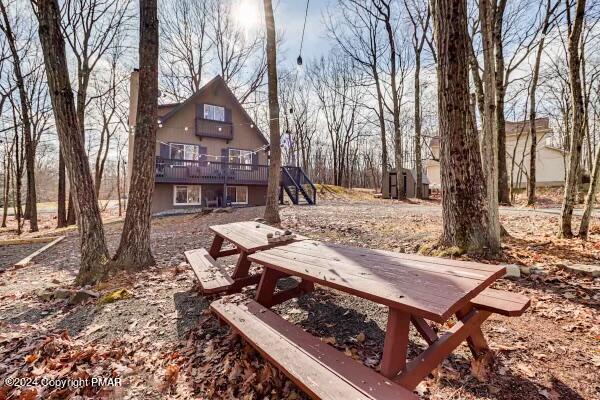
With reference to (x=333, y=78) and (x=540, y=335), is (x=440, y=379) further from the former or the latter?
(x=333, y=78)

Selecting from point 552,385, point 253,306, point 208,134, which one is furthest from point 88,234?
point 208,134

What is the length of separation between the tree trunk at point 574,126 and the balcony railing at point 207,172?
1328 cm

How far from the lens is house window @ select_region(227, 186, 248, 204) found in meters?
17.1

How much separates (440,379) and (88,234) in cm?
466

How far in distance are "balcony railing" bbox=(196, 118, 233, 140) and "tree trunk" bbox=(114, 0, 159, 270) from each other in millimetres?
12464

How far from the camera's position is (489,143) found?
4.01 m

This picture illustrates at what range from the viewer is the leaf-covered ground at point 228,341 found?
1.91 metres

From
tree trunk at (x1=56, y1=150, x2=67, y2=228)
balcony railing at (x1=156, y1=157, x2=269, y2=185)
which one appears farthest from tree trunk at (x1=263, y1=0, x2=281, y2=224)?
tree trunk at (x1=56, y1=150, x2=67, y2=228)

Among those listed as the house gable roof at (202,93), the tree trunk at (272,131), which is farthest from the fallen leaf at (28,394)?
the house gable roof at (202,93)

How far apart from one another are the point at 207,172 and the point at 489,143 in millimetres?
13341

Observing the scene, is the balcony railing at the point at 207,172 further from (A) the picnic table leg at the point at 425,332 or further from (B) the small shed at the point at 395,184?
(A) the picnic table leg at the point at 425,332

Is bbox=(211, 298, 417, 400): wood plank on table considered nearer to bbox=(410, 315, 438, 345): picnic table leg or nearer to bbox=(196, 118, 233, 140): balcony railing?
bbox=(410, 315, 438, 345): picnic table leg

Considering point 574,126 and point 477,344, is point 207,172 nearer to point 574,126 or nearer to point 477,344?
point 574,126

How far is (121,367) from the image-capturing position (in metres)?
2.24
